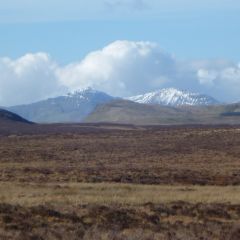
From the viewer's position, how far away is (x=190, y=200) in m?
30.6

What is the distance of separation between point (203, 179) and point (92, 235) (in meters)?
26.3

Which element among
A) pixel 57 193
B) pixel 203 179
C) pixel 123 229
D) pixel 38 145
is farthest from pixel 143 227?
pixel 38 145

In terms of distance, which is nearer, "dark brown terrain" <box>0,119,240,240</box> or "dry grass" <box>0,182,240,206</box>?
"dark brown terrain" <box>0,119,240,240</box>

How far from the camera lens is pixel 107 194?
32.1 metres

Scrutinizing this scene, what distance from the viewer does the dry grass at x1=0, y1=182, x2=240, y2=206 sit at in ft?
94.1

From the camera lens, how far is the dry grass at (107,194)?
28.7 metres

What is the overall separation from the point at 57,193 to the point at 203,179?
623 inches

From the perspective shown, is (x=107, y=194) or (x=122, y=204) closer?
(x=122, y=204)

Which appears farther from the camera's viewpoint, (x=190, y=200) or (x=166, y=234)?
(x=190, y=200)

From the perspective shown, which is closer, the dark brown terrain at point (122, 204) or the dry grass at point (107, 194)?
the dark brown terrain at point (122, 204)

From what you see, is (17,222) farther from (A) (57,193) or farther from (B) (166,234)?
(A) (57,193)

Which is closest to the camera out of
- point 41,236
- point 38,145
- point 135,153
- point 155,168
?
point 41,236

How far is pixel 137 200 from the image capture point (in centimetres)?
2970

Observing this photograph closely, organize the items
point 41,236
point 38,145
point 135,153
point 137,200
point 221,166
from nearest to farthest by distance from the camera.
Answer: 1. point 41,236
2. point 137,200
3. point 221,166
4. point 135,153
5. point 38,145
